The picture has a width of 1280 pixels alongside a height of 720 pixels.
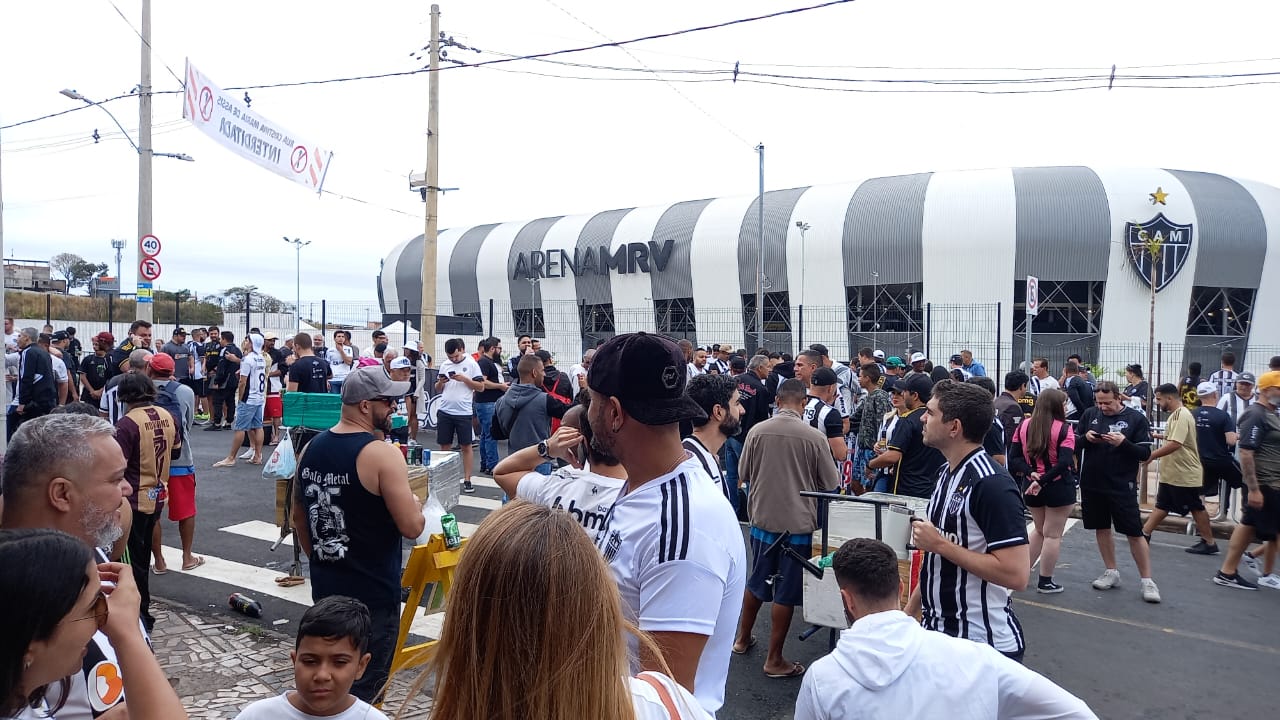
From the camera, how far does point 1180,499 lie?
8.22 meters

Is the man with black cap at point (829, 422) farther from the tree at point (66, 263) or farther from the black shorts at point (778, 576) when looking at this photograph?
the tree at point (66, 263)

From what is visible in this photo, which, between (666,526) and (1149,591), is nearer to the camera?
(666,526)

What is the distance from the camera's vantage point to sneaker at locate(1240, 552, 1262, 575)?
25.0 ft

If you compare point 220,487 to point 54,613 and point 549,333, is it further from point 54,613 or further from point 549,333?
point 549,333

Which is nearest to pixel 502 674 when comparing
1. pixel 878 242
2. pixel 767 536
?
pixel 767 536

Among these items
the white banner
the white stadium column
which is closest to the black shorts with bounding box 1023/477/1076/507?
the white banner

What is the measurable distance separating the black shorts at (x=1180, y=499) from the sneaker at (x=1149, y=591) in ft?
6.26

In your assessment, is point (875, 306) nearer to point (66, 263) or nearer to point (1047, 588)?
point (1047, 588)

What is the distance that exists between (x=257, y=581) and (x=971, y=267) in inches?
1173

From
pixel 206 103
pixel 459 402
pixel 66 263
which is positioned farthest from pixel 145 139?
pixel 66 263

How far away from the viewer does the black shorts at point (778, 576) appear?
207 inches

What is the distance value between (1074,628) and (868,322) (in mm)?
28671

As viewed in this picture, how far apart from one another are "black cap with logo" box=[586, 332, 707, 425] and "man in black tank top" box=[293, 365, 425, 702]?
198 cm

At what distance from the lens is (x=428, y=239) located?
17.3 meters
